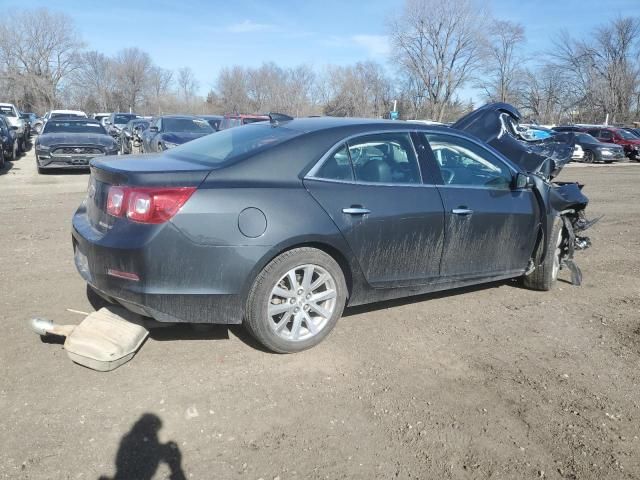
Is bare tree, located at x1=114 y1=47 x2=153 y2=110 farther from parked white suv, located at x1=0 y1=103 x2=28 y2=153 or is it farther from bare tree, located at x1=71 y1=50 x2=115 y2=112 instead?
parked white suv, located at x1=0 y1=103 x2=28 y2=153

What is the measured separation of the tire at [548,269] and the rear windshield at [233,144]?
272cm

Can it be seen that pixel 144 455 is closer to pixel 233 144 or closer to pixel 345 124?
pixel 233 144

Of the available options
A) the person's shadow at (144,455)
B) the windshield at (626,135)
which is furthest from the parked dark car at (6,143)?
the windshield at (626,135)

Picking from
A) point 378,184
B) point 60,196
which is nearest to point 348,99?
point 60,196

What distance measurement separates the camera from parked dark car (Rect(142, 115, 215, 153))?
13.8m

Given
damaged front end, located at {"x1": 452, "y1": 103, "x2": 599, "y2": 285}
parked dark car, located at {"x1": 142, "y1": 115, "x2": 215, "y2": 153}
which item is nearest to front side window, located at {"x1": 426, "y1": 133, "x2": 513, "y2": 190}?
damaged front end, located at {"x1": 452, "y1": 103, "x2": 599, "y2": 285}

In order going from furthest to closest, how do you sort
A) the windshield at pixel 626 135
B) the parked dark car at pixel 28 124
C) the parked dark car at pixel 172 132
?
the windshield at pixel 626 135
the parked dark car at pixel 28 124
the parked dark car at pixel 172 132

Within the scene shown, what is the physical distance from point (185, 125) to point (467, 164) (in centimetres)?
1200

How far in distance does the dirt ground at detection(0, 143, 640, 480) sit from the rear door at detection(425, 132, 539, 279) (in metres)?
0.47

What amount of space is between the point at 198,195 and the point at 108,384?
1243mm

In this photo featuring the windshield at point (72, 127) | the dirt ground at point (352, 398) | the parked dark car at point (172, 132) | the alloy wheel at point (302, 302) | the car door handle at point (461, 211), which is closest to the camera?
the dirt ground at point (352, 398)

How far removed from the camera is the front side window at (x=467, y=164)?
431cm

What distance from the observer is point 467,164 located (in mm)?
4543

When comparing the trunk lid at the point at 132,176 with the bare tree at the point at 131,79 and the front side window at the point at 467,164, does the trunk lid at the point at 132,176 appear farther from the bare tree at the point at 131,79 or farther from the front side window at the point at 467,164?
the bare tree at the point at 131,79
